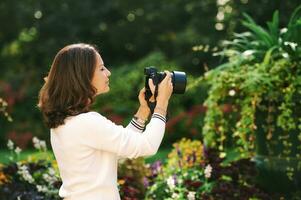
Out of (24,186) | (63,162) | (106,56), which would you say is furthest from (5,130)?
(63,162)

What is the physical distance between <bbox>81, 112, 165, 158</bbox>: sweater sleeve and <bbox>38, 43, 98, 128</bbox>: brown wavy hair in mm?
90

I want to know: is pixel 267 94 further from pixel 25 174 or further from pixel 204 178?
pixel 25 174

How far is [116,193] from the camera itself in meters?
2.66

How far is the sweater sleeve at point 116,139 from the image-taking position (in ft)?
8.31

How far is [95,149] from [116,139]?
0.13 m

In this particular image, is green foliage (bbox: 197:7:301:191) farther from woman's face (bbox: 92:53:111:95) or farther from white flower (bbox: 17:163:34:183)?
woman's face (bbox: 92:53:111:95)

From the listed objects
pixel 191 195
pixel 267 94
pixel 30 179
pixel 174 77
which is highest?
pixel 267 94

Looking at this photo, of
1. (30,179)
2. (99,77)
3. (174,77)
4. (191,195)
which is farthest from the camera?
(30,179)

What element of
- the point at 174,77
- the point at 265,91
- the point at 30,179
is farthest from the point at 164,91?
the point at 30,179

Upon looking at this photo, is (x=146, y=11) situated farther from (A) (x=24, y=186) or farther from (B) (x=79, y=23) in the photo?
(A) (x=24, y=186)

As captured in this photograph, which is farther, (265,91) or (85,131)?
(265,91)

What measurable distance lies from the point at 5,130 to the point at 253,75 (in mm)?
8688

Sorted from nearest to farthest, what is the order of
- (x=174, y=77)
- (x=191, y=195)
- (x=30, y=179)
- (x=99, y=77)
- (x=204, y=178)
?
(x=99, y=77)
(x=174, y=77)
(x=191, y=195)
(x=30, y=179)
(x=204, y=178)

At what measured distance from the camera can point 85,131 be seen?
8.41 feet
